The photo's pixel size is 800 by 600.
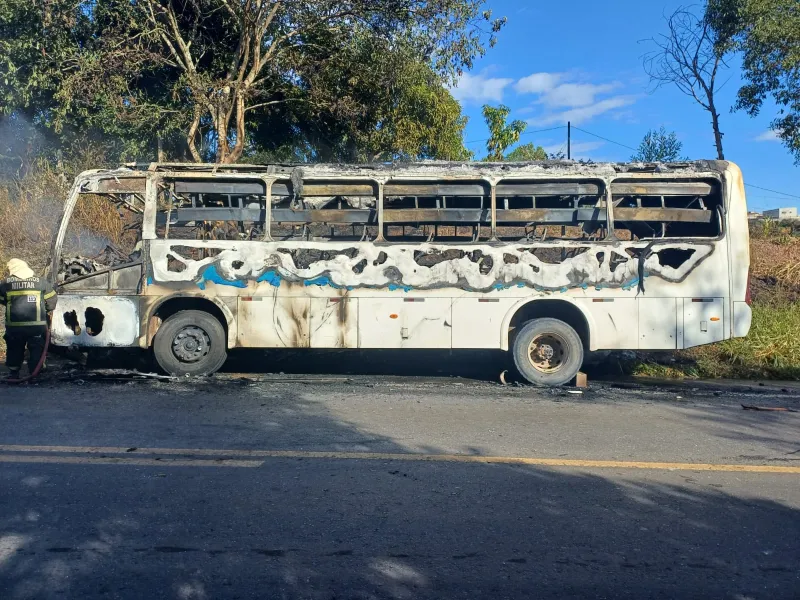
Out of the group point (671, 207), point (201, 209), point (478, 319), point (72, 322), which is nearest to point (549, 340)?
point (478, 319)

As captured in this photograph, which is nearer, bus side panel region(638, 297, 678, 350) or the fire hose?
the fire hose

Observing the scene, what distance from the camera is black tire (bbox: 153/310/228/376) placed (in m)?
9.15

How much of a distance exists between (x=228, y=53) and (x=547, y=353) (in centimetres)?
1069

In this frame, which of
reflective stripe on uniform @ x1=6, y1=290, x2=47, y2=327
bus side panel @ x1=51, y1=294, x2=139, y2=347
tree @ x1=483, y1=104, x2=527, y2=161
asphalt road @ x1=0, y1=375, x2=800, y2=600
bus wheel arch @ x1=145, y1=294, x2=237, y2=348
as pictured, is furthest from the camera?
tree @ x1=483, y1=104, x2=527, y2=161

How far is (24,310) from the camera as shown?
8.64 metres

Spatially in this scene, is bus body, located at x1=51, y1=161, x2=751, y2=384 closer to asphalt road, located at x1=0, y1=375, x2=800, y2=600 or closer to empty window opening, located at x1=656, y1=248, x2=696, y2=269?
empty window opening, located at x1=656, y1=248, x2=696, y2=269

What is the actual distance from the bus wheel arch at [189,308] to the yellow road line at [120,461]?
3.51 m

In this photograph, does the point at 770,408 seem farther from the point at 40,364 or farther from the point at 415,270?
the point at 40,364

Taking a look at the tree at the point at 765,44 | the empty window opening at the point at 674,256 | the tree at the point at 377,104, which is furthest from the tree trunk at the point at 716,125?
the empty window opening at the point at 674,256

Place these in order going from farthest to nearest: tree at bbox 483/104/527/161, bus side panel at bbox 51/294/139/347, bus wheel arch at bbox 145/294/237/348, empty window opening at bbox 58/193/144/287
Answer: tree at bbox 483/104/527/161
empty window opening at bbox 58/193/144/287
bus wheel arch at bbox 145/294/237/348
bus side panel at bbox 51/294/139/347

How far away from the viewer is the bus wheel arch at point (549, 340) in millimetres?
9211

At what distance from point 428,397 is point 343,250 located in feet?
7.37

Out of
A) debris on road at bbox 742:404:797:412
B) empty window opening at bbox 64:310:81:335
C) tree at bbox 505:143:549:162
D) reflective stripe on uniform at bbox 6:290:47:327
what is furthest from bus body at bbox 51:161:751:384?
tree at bbox 505:143:549:162

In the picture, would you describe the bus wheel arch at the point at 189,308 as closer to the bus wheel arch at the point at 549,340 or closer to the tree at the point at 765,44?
the bus wheel arch at the point at 549,340
